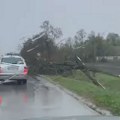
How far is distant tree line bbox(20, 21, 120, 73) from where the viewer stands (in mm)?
40125

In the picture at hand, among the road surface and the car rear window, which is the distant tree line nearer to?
the road surface

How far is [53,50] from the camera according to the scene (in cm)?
4441

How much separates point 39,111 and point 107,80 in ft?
49.5

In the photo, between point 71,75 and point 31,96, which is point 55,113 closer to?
point 31,96

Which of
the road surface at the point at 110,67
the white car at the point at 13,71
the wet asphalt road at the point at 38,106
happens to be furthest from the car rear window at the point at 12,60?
the road surface at the point at 110,67

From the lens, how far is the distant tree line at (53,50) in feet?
132

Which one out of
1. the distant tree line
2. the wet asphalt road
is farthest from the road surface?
the wet asphalt road

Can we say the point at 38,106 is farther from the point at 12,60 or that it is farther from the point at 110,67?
the point at 110,67

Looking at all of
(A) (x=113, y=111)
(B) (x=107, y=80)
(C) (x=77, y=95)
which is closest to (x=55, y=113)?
(A) (x=113, y=111)

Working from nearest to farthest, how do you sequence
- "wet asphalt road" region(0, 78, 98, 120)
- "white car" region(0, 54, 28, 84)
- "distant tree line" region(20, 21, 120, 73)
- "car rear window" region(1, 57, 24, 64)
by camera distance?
1. "wet asphalt road" region(0, 78, 98, 120)
2. "white car" region(0, 54, 28, 84)
3. "car rear window" region(1, 57, 24, 64)
4. "distant tree line" region(20, 21, 120, 73)

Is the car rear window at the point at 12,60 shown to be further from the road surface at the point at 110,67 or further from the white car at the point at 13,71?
the road surface at the point at 110,67

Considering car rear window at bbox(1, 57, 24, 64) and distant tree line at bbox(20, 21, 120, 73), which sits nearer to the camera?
car rear window at bbox(1, 57, 24, 64)

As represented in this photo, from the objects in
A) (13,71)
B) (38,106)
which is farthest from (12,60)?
(38,106)

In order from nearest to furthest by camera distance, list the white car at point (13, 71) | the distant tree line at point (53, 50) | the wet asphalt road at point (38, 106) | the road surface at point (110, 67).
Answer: the wet asphalt road at point (38, 106)
the white car at point (13, 71)
the road surface at point (110, 67)
the distant tree line at point (53, 50)
